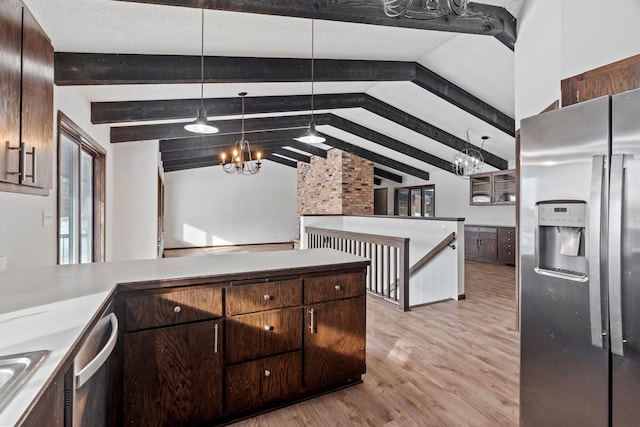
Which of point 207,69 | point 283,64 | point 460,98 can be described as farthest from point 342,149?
point 207,69

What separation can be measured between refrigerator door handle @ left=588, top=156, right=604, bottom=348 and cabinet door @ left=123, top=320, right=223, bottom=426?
5.85 feet

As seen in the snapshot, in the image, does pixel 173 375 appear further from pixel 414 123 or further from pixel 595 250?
pixel 414 123

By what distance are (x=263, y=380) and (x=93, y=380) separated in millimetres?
945

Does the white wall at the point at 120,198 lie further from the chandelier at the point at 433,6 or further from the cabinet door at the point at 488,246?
the cabinet door at the point at 488,246

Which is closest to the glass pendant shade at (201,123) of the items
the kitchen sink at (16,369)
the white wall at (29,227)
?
the white wall at (29,227)

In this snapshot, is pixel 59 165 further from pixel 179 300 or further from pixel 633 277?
pixel 633 277

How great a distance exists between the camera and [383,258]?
4.53 m

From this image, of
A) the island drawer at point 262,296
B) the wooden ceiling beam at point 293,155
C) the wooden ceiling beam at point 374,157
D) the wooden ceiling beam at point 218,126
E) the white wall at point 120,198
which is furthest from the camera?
the wooden ceiling beam at point 293,155

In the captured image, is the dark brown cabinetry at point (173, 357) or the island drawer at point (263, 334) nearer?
the dark brown cabinetry at point (173, 357)

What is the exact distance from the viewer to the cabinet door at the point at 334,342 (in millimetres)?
2096

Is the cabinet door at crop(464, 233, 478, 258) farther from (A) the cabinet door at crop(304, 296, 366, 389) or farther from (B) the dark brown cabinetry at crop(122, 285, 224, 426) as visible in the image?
(B) the dark brown cabinetry at crop(122, 285, 224, 426)

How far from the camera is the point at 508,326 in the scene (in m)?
3.52

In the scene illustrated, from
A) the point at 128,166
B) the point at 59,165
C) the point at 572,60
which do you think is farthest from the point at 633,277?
the point at 128,166

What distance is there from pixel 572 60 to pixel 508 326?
2.60 m
